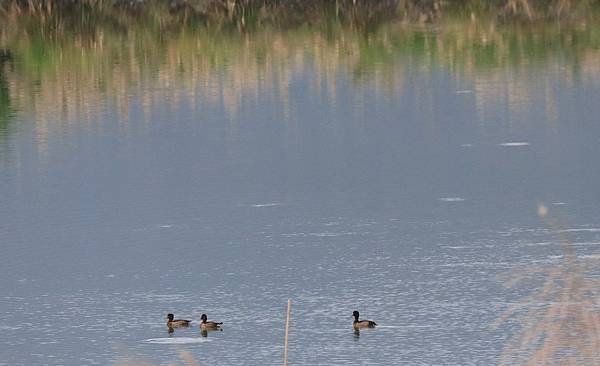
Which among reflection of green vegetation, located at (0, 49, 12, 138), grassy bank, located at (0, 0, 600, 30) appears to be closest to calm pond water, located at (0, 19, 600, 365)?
reflection of green vegetation, located at (0, 49, 12, 138)

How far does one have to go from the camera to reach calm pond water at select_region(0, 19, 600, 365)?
416 inches

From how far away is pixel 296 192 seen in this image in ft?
47.5

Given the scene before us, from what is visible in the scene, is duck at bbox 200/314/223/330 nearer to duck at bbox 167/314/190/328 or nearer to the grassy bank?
duck at bbox 167/314/190/328

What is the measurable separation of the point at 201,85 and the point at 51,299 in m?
8.63

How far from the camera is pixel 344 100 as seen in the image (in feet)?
60.6

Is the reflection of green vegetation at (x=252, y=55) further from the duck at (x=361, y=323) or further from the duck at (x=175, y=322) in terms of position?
the duck at (x=361, y=323)

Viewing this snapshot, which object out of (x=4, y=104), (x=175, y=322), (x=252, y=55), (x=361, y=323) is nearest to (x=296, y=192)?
(x=175, y=322)

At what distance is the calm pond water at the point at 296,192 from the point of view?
416 inches

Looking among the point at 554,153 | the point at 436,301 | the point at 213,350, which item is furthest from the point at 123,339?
the point at 554,153

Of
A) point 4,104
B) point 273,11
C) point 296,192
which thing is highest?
point 273,11

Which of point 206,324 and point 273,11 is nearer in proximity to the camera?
point 206,324

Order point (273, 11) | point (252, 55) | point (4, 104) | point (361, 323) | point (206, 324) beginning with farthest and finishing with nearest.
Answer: point (273, 11) → point (252, 55) → point (4, 104) → point (206, 324) → point (361, 323)

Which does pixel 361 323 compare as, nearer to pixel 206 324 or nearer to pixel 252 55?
pixel 206 324

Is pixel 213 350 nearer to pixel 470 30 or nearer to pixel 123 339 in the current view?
pixel 123 339
